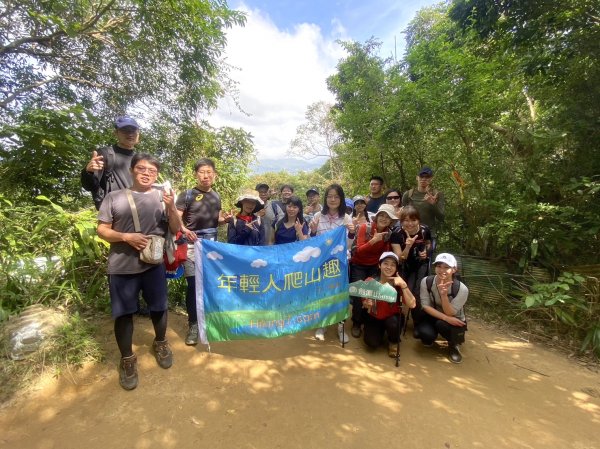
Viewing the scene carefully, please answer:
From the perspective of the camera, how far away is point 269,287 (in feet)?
11.5

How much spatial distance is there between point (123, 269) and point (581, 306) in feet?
17.9

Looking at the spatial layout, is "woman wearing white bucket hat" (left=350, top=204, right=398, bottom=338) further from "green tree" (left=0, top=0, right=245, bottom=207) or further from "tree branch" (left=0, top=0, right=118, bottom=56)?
"tree branch" (left=0, top=0, right=118, bottom=56)

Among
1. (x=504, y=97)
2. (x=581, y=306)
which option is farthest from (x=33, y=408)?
(x=504, y=97)

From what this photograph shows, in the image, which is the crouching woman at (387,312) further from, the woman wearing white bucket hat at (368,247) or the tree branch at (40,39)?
the tree branch at (40,39)

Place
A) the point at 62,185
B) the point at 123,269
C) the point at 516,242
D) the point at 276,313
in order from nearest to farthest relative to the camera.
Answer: the point at 123,269
the point at 276,313
the point at 62,185
the point at 516,242

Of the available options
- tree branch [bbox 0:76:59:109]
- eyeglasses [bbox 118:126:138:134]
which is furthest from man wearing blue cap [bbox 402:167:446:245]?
tree branch [bbox 0:76:59:109]

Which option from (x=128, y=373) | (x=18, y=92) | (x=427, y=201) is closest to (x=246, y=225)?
(x=128, y=373)

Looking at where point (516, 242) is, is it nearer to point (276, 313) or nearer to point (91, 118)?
point (276, 313)

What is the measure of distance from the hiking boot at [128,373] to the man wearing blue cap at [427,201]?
14.0 ft

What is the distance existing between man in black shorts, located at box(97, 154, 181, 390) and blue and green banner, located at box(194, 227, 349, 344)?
0.46 meters

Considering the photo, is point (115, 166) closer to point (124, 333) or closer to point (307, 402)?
point (124, 333)

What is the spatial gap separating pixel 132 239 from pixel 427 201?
427 cm

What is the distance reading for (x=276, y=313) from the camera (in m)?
3.52

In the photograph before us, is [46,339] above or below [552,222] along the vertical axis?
below
